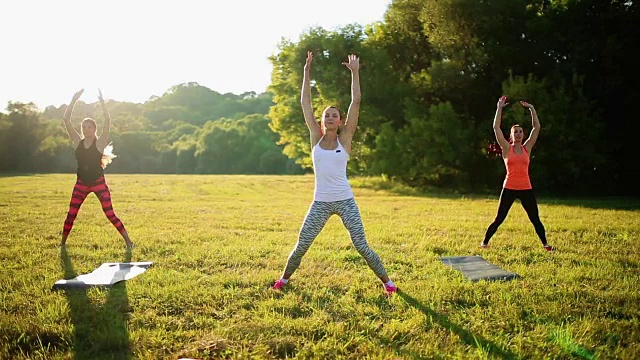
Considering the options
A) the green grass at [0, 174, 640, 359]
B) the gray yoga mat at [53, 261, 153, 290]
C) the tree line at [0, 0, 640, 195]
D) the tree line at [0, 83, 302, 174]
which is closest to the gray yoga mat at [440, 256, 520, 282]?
the green grass at [0, 174, 640, 359]

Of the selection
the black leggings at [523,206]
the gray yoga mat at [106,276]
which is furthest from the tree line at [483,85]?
the gray yoga mat at [106,276]

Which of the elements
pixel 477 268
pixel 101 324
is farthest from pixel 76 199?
pixel 477 268

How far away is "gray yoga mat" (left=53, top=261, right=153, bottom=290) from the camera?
17.1ft

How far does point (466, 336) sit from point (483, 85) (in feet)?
68.0

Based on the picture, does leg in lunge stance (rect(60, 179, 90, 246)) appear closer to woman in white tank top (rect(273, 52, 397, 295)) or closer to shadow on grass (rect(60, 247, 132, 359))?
shadow on grass (rect(60, 247, 132, 359))

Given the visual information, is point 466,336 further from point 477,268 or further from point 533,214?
point 533,214

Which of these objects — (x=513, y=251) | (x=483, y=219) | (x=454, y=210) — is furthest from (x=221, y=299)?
(x=454, y=210)

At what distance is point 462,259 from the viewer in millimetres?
6785

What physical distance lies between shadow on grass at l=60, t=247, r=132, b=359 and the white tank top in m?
2.43

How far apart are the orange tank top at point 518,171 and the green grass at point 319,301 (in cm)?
110

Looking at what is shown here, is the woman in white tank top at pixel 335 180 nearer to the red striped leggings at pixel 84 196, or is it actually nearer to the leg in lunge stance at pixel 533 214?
the leg in lunge stance at pixel 533 214

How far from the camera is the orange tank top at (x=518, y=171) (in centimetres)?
789

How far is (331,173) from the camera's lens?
4.93 m

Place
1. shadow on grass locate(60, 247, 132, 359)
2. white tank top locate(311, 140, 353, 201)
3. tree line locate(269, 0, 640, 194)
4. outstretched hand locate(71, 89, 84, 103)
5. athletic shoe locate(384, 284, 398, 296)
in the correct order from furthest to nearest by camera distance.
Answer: tree line locate(269, 0, 640, 194) < outstretched hand locate(71, 89, 84, 103) < athletic shoe locate(384, 284, 398, 296) < white tank top locate(311, 140, 353, 201) < shadow on grass locate(60, 247, 132, 359)
